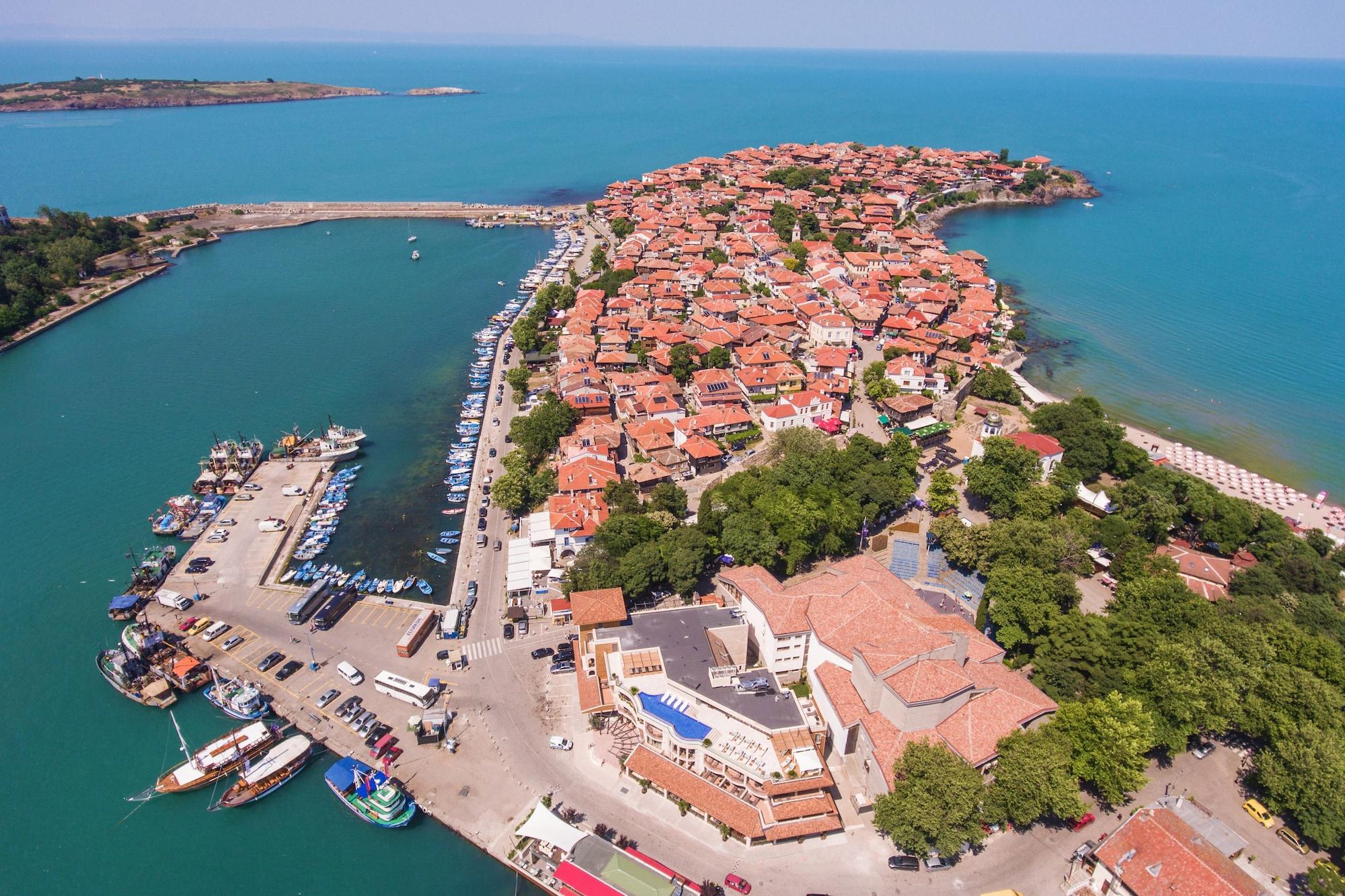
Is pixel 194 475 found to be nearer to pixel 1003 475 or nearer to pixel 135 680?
pixel 135 680

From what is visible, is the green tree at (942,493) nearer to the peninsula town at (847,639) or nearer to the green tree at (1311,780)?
the peninsula town at (847,639)

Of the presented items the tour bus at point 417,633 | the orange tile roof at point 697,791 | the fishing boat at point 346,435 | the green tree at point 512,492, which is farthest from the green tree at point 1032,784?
the fishing boat at point 346,435

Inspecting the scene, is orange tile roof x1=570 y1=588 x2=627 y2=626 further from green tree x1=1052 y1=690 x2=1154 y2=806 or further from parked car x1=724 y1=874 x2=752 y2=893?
green tree x1=1052 y1=690 x2=1154 y2=806

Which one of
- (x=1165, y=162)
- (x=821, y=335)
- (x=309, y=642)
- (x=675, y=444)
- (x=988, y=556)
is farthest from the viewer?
(x=1165, y=162)

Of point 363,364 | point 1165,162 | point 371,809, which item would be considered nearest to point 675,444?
point 371,809

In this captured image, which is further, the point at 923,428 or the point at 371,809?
the point at 923,428

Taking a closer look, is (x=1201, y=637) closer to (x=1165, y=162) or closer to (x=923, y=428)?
(x=923, y=428)
